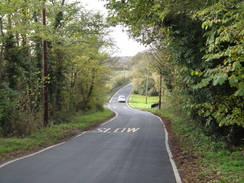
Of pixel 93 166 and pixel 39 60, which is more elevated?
pixel 39 60

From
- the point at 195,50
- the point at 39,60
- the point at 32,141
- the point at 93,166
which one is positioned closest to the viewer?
the point at 93,166

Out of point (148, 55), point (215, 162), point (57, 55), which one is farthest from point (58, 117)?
point (148, 55)

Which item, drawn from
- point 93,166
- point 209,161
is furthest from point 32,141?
point 209,161

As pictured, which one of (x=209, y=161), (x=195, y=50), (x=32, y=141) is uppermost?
(x=195, y=50)

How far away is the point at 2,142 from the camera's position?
1009cm

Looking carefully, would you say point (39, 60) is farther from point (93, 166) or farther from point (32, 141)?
point (93, 166)

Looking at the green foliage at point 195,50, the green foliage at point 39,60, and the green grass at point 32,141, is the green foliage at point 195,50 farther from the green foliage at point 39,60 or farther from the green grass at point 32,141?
Answer: the green grass at point 32,141

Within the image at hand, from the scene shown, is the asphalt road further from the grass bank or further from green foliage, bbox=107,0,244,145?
green foliage, bbox=107,0,244,145

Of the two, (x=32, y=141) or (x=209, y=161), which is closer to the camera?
(x=209, y=161)

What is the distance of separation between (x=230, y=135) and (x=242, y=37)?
473 centimetres

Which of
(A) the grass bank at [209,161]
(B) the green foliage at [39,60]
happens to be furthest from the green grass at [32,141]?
(A) the grass bank at [209,161]

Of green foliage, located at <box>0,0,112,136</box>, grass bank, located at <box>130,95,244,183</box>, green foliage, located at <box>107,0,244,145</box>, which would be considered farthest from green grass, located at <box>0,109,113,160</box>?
green foliage, located at <box>107,0,244,145</box>

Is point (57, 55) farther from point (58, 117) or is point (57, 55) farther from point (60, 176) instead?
point (60, 176)

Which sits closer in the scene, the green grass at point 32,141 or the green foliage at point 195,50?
the green foliage at point 195,50
